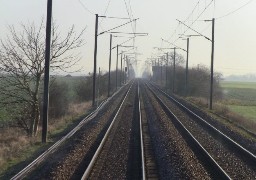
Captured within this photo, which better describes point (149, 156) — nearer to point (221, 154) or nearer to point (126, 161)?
point (126, 161)

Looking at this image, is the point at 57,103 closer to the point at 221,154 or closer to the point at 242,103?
the point at 221,154

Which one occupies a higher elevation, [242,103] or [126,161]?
[126,161]

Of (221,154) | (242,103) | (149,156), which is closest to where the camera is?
(149,156)

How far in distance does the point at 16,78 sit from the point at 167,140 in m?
9.70

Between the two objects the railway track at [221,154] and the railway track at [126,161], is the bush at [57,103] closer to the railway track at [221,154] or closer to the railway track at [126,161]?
the railway track at [221,154]

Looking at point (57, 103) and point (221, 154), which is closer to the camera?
point (221, 154)

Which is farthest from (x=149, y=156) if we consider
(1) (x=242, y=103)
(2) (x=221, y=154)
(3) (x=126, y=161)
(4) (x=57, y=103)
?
(1) (x=242, y=103)

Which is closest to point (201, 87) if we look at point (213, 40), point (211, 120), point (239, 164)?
point (213, 40)

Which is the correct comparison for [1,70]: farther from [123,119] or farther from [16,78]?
[123,119]

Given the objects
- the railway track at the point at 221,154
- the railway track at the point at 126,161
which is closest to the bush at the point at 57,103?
the railway track at the point at 221,154

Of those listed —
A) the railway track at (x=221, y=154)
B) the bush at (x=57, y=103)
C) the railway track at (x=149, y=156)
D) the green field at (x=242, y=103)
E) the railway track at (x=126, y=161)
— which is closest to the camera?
the railway track at (x=126, y=161)

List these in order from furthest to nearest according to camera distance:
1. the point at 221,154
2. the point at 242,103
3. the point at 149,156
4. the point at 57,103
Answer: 1. the point at 242,103
2. the point at 57,103
3. the point at 221,154
4. the point at 149,156

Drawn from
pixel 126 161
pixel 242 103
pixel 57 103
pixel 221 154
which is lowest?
pixel 242 103

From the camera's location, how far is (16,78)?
970 inches
